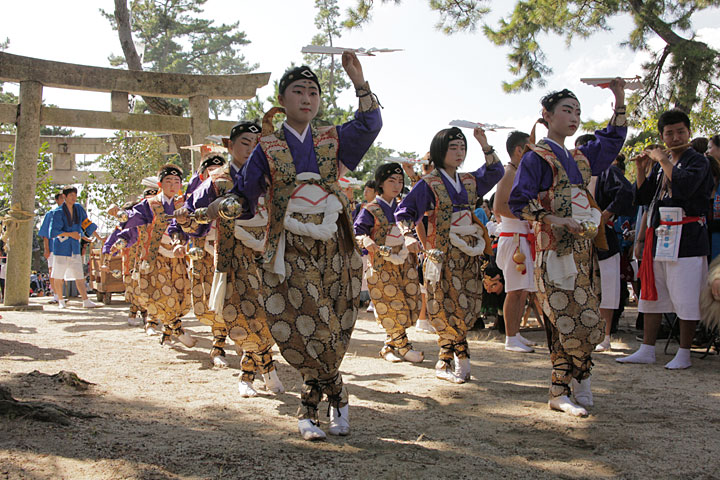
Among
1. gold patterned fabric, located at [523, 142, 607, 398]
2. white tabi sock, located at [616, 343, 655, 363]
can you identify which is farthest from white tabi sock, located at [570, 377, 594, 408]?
white tabi sock, located at [616, 343, 655, 363]

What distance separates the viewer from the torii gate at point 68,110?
10070 millimetres

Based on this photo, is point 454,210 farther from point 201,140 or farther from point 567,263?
point 201,140

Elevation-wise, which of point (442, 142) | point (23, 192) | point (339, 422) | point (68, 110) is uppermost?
point (68, 110)

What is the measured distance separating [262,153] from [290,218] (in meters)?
0.43

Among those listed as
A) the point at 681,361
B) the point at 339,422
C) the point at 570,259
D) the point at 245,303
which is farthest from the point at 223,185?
the point at 681,361

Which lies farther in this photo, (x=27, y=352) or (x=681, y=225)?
(x=27, y=352)

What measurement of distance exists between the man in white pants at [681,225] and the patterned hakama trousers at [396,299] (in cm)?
205

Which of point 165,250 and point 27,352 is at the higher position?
point 165,250

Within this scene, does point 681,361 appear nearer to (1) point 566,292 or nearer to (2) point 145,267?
(1) point 566,292

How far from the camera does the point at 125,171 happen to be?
17344 mm

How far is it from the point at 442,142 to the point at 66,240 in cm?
846

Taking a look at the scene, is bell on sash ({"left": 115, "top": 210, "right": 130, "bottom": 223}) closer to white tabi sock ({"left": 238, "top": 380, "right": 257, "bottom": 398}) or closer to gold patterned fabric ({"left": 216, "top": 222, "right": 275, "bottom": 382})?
gold patterned fabric ({"left": 216, "top": 222, "right": 275, "bottom": 382})

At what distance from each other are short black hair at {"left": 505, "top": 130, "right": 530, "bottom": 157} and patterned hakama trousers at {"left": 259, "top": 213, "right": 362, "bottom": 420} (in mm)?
2965

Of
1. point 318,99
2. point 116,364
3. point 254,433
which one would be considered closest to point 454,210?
point 318,99
